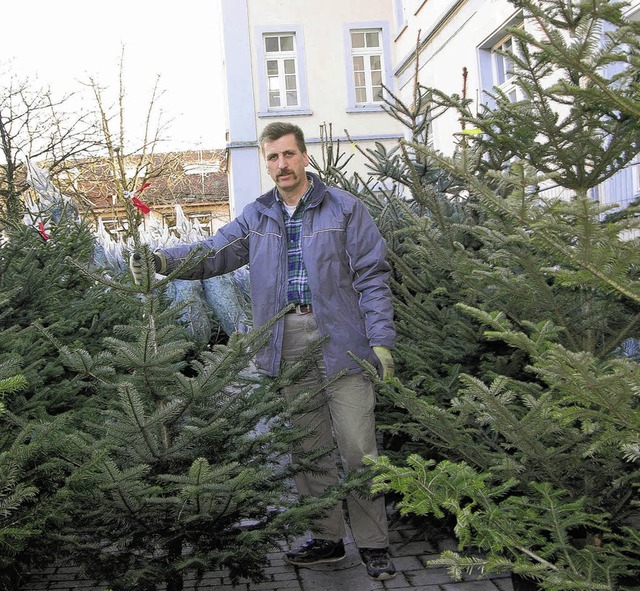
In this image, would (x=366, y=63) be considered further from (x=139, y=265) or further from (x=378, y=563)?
(x=139, y=265)

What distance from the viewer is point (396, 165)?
591 centimetres

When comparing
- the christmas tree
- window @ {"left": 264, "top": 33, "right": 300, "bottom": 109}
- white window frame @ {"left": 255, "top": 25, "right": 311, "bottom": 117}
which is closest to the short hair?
the christmas tree

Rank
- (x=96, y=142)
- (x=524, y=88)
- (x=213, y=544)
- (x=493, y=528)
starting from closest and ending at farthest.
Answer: (x=493, y=528) → (x=213, y=544) → (x=524, y=88) → (x=96, y=142)

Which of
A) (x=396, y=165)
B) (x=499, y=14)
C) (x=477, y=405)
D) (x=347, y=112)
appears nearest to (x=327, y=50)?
(x=347, y=112)

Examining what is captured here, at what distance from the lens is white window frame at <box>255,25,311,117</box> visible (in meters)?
22.7

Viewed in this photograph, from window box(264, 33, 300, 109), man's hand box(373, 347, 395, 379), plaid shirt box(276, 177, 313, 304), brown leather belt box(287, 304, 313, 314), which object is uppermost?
window box(264, 33, 300, 109)

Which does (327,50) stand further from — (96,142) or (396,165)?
(396,165)

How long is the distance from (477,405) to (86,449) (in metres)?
1.30

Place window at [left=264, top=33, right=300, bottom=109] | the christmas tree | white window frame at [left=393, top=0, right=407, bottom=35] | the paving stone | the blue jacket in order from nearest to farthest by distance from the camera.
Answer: the christmas tree, the paving stone, the blue jacket, white window frame at [left=393, top=0, right=407, bottom=35], window at [left=264, top=33, right=300, bottom=109]

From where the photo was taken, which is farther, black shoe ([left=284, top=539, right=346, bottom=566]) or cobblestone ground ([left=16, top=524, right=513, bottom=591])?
black shoe ([left=284, top=539, right=346, bottom=566])

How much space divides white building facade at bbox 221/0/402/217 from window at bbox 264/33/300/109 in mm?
27

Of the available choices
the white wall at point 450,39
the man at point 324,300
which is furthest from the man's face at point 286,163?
the white wall at point 450,39

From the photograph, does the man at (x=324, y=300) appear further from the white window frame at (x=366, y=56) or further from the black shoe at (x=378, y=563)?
the white window frame at (x=366, y=56)

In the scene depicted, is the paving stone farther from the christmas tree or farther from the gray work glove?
the gray work glove
